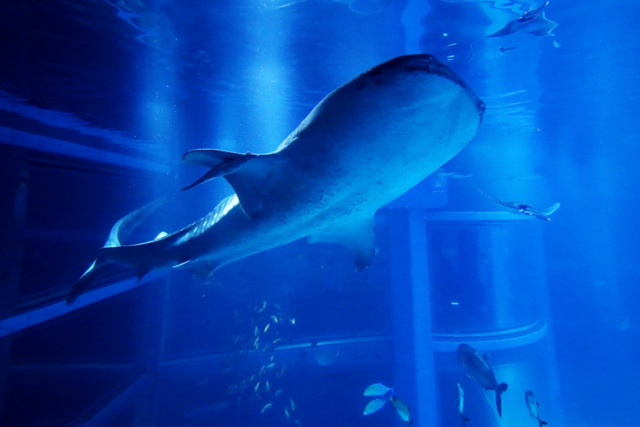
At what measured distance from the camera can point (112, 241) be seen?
4.85m

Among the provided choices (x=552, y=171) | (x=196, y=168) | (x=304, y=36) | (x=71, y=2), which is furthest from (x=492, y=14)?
(x=552, y=171)

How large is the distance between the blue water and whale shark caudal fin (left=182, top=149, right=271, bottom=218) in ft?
13.9

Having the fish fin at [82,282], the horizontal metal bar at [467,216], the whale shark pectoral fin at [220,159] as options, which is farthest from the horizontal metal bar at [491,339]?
the whale shark pectoral fin at [220,159]

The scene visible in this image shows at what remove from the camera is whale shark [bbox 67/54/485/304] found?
1.77 m


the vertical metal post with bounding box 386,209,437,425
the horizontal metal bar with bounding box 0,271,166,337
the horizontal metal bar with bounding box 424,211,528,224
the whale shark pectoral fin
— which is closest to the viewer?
the whale shark pectoral fin

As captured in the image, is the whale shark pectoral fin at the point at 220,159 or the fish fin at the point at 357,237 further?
the fish fin at the point at 357,237

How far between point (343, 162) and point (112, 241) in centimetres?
428

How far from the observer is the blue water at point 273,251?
5996 millimetres

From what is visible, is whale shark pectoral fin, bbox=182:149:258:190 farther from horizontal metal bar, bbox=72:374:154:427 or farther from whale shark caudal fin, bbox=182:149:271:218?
horizontal metal bar, bbox=72:374:154:427

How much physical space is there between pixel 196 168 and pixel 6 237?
41.4 ft

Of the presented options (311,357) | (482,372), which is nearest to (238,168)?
(482,372)

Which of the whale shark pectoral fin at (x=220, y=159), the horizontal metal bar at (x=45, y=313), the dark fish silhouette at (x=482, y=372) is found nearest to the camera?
the whale shark pectoral fin at (x=220, y=159)

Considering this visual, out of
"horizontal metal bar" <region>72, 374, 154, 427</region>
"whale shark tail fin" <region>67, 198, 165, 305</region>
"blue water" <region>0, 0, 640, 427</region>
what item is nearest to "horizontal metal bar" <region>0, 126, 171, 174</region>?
"blue water" <region>0, 0, 640, 427</region>

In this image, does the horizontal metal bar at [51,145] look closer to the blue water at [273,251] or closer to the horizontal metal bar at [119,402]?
the blue water at [273,251]
